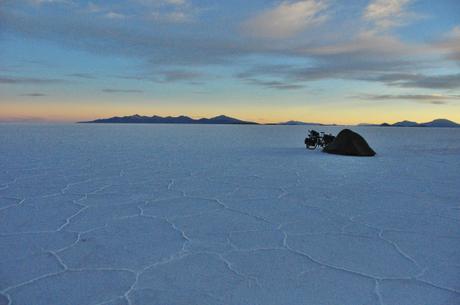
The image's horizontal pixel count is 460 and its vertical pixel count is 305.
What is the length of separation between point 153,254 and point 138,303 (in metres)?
0.80

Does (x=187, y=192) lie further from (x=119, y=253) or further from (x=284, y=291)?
(x=284, y=291)

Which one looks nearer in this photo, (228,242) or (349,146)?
(228,242)

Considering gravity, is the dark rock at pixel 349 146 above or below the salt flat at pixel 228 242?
above

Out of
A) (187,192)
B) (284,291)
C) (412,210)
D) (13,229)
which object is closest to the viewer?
(284,291)

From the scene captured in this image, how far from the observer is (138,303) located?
2305mm

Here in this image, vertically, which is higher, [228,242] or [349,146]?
[349,146]

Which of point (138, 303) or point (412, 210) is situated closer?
point (138, 303)

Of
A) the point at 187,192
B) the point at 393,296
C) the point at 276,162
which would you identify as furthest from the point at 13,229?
the point at 276,162

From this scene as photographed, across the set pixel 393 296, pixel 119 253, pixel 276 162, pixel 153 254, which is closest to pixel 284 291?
pixel 393 296

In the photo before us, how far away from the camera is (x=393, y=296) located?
2.41 meters

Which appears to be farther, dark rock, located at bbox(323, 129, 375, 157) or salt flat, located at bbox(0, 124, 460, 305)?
dark rock, located at bbox(323, 129, 375, 157)

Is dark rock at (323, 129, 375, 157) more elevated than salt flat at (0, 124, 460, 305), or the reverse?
dark rock at (323, 129, 375, 157)

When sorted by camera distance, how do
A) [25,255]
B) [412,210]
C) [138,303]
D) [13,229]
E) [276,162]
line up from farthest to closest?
[276,162] → [412,210] → [13,229] → [25,255] → [138,303]

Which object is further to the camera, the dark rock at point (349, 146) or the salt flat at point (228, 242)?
the dark rock at point (349, 146)
